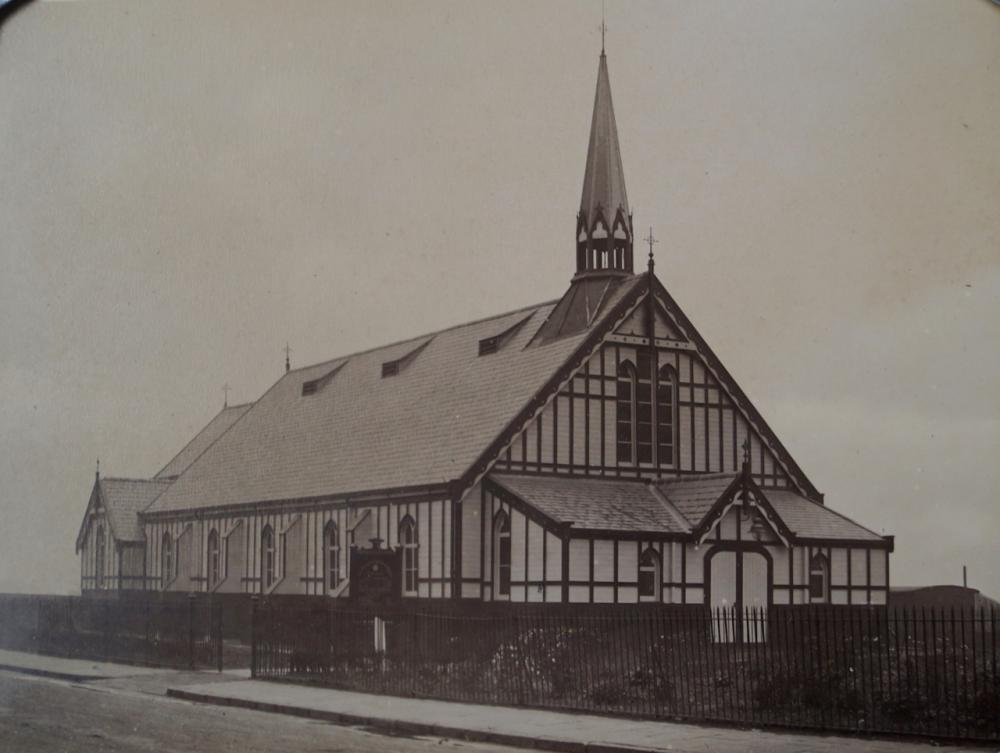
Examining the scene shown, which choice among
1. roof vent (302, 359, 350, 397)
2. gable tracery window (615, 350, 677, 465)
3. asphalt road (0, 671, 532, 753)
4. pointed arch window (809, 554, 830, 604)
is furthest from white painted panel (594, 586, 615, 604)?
roof vent (302, 359, 350, 397)

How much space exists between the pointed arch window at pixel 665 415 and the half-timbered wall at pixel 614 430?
0.23 ft

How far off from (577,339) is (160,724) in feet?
58.2

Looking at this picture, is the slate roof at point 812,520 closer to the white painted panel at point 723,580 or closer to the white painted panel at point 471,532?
the white painted panel at point 723,580

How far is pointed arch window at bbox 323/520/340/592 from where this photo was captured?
38.0 meters

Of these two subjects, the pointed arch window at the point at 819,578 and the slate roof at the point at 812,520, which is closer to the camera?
the slate roof at the point at 812,520

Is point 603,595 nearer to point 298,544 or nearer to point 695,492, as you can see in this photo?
point 695,492

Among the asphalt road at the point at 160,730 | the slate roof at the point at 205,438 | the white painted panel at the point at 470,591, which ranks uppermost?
the slate roof at the point at 205,438

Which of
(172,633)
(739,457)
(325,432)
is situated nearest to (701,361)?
(739,457)

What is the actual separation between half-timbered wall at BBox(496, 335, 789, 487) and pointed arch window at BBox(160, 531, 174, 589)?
784 inches

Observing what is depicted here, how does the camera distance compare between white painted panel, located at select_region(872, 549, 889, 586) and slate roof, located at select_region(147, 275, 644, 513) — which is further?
white painted panel, located at select_region(872, 549, 889, 586)

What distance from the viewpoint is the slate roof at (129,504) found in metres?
50.0

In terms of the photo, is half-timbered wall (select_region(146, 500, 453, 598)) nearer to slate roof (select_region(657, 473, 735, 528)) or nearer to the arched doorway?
slate roof (select_region(657, 473, 735, 528))

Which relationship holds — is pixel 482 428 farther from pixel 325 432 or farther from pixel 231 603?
pixel 231 603

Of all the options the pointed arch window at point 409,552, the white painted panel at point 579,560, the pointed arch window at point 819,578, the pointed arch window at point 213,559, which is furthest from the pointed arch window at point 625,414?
the pointed arch window at point 213,559
